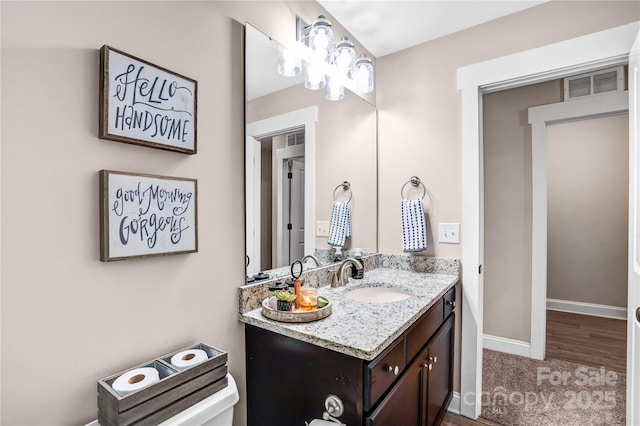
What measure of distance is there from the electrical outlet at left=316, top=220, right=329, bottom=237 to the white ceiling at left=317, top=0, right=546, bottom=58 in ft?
3.70

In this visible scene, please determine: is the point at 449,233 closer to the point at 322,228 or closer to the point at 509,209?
the point at 322,228

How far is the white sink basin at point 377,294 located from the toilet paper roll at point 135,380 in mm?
1042

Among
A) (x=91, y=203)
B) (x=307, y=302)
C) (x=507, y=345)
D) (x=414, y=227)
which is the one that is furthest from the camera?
(x=507, y=345)

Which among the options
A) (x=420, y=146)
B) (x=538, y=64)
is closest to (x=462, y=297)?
(x=420, y=146)

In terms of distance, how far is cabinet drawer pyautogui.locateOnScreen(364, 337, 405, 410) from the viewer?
998 mm

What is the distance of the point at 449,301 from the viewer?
1894 millimetres

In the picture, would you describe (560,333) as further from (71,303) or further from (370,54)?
(71,303)

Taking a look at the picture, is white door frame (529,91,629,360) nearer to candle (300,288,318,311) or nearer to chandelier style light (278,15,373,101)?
chandelier style light (278,15,373,101)

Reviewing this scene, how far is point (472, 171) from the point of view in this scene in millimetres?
2006

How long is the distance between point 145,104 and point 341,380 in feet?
3.48

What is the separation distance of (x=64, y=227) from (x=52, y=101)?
0.33 metres

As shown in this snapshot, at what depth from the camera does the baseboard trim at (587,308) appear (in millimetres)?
3732

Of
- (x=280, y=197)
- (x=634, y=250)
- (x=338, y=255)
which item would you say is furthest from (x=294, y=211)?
(x=634, y=250)

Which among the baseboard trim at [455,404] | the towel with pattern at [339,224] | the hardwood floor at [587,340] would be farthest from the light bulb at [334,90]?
the hardwood floor at [587,340]
